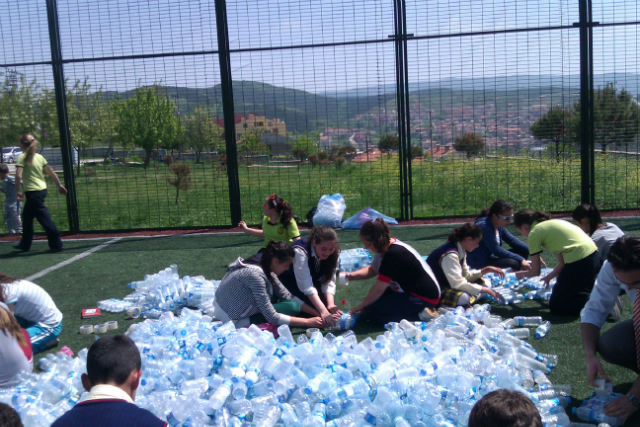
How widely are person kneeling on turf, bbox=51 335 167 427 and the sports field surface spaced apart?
2.74m

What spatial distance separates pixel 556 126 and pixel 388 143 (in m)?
2.89

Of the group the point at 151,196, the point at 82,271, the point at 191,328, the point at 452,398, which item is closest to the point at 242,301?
the point at 191,328

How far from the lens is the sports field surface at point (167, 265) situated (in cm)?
443

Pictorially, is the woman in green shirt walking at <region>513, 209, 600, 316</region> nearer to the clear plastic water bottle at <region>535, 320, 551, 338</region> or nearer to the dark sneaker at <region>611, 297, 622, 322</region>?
the dark sneaker at <region>611, 297, 622, 322</region>

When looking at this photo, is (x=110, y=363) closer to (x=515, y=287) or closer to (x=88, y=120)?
(x=515, y=287)

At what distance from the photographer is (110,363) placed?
2375 mm

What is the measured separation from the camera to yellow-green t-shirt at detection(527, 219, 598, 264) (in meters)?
5.21

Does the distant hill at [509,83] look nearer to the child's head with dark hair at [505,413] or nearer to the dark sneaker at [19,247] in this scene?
the dark sneaker at [19,247]

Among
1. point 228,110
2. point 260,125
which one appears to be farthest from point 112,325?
point 260,125

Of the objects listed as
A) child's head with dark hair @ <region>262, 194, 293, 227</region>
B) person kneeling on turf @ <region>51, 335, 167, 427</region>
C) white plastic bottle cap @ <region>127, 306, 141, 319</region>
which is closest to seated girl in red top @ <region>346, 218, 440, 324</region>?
child's head with dark hair @ <region>262, 194, 293, 227</region>

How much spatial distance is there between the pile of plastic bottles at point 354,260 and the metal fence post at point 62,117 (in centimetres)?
566

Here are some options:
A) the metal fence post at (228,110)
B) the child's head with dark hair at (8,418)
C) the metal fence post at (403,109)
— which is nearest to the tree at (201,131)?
the metal fence post at (228,110)

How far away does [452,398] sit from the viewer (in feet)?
11.4

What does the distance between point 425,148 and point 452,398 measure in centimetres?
741
